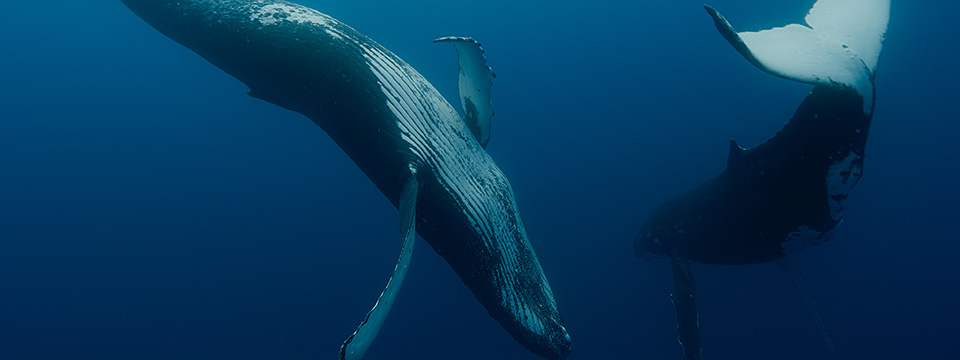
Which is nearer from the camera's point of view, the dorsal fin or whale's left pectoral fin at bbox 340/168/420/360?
whale's left pectoral fin at bbox 340/168/420/360

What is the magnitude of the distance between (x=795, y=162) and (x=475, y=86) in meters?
2.88

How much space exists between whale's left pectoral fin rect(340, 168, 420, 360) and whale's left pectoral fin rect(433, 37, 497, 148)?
108 centimetres

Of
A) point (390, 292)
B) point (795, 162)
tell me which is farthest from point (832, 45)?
point (390, 292)

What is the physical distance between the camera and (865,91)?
324 centimetres

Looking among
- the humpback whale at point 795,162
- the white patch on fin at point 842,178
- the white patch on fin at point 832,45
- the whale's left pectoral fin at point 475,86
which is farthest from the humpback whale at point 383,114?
the white patch on fin at point 842,178

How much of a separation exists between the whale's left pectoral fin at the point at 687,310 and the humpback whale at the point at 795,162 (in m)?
0.01

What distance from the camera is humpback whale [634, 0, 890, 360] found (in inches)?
121

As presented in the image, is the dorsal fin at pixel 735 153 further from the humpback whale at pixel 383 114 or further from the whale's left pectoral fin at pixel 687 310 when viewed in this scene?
the humpback whale at pixel 383 114

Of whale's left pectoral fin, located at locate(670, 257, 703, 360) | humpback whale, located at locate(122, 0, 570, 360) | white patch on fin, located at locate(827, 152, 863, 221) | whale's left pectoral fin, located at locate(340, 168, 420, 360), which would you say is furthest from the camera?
whale's left pectoral fin, located at locate(670, 257, 703, 360)

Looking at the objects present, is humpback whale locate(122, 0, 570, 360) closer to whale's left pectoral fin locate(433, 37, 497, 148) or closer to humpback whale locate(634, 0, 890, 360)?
whale's left pectoral fin locate(433, 37, 497, 148)

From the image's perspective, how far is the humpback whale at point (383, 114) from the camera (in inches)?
111

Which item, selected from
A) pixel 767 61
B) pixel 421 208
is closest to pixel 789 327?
pixel 767 61

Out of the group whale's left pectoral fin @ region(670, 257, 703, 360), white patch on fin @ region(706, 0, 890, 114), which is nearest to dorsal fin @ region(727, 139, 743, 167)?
white patch on fin @ region(706, 0, 890, 114)

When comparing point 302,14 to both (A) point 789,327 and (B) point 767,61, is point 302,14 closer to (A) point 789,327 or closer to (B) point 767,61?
(B) point 767,61
